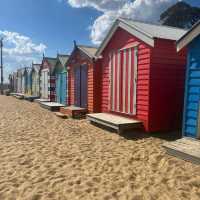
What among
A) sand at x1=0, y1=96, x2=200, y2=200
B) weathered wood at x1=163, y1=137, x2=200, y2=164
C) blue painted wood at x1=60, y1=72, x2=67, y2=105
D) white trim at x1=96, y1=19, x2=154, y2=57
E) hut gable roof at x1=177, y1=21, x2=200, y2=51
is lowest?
sand at x1=0, y1=96, x2=200, y2=200

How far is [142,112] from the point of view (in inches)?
285

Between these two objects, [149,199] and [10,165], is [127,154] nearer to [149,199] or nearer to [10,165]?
[149,199]

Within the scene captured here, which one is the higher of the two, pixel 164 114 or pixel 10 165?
pixel 164 114

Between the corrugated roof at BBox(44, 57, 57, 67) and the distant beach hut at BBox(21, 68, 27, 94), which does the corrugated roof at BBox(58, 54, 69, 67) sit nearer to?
the corrugated roof at BBox(44, 57, 57, 67)

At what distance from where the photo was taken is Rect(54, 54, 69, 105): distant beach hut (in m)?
14.5

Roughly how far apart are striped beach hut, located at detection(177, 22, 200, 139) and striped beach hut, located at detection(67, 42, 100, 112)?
5.21 m

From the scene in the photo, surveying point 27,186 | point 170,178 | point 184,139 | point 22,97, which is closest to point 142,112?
point 184,139

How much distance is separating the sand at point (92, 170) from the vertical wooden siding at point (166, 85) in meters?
0.94

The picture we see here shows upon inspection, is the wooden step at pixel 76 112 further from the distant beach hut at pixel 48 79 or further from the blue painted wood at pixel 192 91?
the distant beach hut at pixel 48 79

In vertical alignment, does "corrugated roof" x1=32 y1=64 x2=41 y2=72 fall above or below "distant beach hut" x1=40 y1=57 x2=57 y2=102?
above

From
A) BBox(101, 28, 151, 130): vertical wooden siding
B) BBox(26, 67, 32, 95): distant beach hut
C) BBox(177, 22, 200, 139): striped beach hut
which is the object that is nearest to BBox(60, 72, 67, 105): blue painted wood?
BBox(101, 28, 151, 130): vertical wooden siding

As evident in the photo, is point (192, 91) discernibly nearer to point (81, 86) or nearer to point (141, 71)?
point (141, 71)

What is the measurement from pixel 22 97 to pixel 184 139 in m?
20.8

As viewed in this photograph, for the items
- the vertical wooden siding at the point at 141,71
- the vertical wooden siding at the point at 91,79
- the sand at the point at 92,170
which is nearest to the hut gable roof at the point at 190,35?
the vertical wooden siding at the point at 141,71
